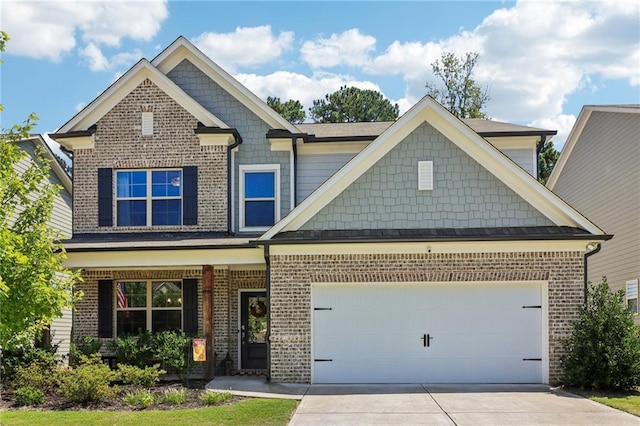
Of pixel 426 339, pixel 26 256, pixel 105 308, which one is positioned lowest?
pixel 426 339

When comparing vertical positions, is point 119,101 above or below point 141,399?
above

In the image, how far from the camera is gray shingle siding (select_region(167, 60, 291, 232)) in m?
17.2

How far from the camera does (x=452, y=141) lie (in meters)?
14.6

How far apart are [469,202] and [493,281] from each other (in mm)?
1713

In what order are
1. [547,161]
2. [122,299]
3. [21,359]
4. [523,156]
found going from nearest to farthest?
1. [21,359]
2. [122,299]
3. [523,156]
4. [547,161]

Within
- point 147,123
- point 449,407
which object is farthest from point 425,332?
point 147,123

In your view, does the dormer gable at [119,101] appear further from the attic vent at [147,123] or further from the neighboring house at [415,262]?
the neighboring house at [415,262]

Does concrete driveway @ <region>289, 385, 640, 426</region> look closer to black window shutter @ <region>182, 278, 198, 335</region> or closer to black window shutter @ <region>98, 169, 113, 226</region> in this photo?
black window shutter @ <region>182, 278, 198, 335</region>

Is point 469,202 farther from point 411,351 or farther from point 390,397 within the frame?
point 390,397

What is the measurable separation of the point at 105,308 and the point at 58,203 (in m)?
10.4

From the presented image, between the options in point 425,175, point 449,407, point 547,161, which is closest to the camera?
point 449,407

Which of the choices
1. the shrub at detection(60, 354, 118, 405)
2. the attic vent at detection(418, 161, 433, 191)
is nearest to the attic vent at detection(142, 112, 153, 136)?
the shrub at detection(60, 354, 118, 405)

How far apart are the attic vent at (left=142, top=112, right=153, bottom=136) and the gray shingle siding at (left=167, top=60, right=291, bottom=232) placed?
1.22 m

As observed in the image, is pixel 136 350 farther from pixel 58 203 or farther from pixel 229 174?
pixel 58 203
